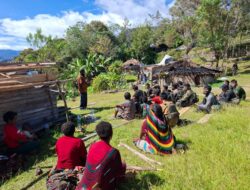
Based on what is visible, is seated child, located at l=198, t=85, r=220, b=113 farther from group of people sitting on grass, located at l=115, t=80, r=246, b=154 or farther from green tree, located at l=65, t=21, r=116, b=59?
green tree, located at l=65, t=21, r=116, b=59

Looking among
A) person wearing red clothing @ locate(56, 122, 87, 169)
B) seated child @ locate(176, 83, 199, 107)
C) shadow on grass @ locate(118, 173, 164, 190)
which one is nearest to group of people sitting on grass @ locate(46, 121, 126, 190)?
person wearing red clothing @ locate(56, 122, 87, 169)

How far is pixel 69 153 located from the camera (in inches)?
211

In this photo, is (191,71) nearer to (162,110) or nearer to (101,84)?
(101,84)

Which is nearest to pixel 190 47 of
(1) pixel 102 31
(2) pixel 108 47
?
(2) pixel 108 47

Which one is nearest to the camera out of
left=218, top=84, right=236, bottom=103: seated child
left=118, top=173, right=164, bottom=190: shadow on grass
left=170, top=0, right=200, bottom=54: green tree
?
left=118, top=173, right=164, bottom=190: shadow on grass

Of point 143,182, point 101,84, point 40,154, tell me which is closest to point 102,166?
point 143,182

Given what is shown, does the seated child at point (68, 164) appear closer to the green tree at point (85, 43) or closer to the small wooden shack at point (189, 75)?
the small wooden shack at point (189, 75)

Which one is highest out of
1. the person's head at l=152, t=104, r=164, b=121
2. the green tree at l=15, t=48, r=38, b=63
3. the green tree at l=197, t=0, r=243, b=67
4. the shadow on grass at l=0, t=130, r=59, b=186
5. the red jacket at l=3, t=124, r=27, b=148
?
the green tree at l=197, t=0, r=243, b=67

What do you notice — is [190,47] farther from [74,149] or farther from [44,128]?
[74,149]

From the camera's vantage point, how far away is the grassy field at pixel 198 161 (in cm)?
520

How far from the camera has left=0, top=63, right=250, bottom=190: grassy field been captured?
5.20 meters

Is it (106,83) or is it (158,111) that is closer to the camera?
(158,111)

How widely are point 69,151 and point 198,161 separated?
9.51 feet

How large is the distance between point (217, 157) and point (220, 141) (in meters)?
1.15
